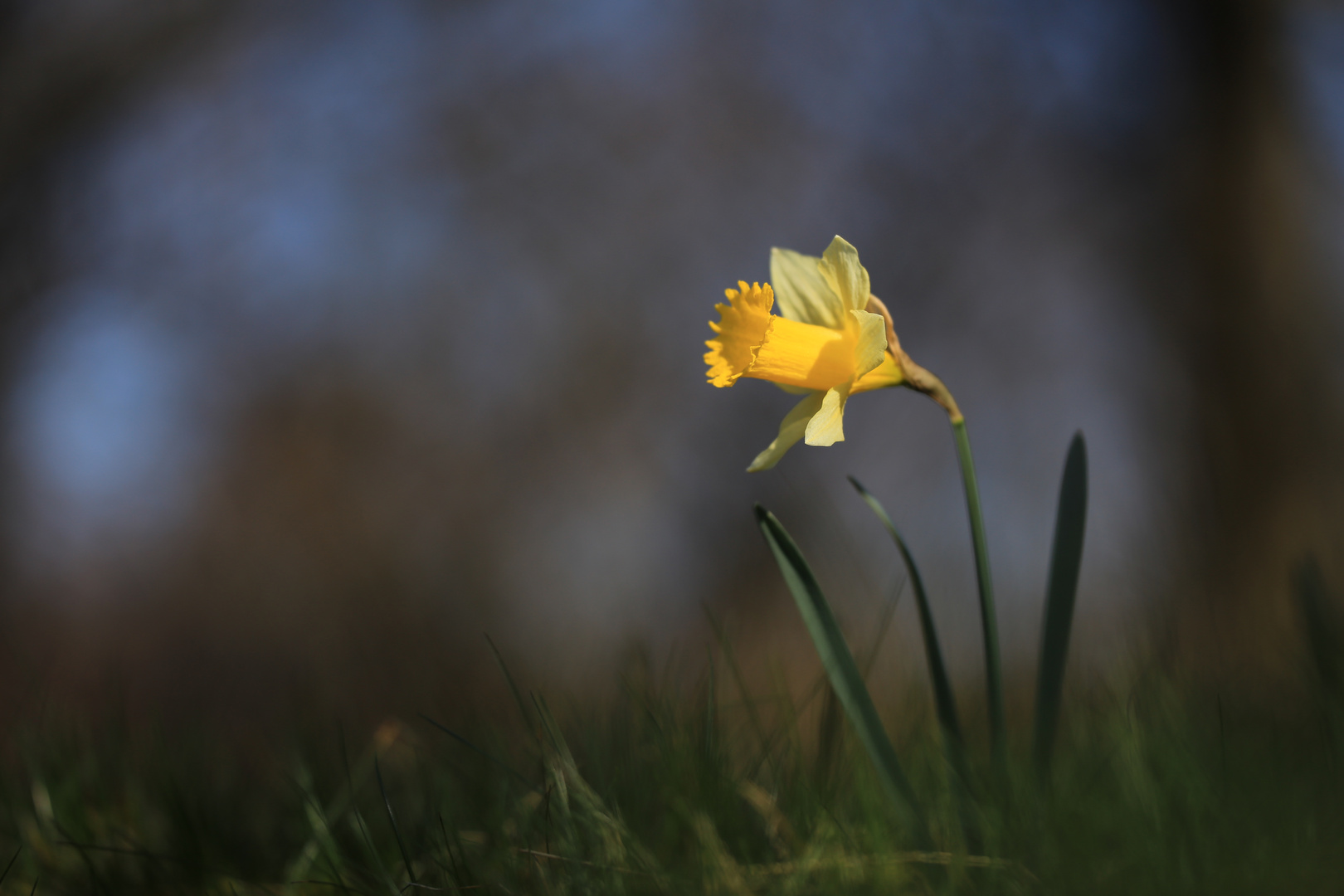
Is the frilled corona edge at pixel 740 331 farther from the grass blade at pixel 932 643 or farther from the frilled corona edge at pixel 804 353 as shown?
the grass blade at pixel 932 643

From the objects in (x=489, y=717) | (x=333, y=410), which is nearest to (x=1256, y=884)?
(x=489, y=717)

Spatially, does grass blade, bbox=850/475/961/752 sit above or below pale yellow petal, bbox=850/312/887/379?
below

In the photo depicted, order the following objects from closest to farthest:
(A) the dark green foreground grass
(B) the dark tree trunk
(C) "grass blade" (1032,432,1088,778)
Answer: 1. (A) the dark green foreground grass
2. (C) "grass blade" (1032,432,1088,778)
3. (B) the dark tree trunk

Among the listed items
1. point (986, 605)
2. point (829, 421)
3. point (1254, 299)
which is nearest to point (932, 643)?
point (986, 605)

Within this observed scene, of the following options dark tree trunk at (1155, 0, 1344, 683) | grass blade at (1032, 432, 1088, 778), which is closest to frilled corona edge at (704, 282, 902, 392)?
grass blade at (1032, 432, 1088, 778)

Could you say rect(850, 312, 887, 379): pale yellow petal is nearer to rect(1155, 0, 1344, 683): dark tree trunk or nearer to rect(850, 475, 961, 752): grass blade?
rect(850, 475, 961, 752): grass blade

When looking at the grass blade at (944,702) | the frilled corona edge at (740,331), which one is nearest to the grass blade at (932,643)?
the grass blade at (944,702)

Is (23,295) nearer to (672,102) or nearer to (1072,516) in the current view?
(672,102)
